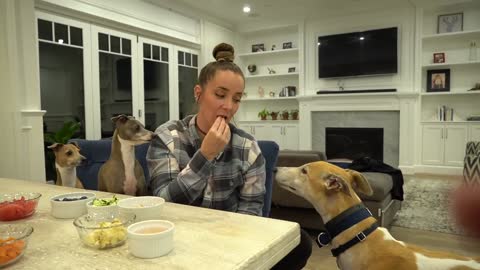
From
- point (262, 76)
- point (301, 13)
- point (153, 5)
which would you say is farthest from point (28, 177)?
point (301, 13)

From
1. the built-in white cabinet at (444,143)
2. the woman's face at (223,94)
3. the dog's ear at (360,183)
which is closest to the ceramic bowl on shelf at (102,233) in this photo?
the woman's face at (223,94)

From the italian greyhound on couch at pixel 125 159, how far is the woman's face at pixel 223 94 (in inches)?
9.2

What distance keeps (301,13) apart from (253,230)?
20.4 ft

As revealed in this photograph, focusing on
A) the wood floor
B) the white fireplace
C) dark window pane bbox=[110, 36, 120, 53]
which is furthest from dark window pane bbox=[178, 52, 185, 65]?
the wood floor

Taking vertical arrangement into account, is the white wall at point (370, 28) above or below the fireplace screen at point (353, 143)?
above

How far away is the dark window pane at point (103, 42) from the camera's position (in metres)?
4.62

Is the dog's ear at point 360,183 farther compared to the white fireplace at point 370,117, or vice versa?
the white fireplace at point 370,117

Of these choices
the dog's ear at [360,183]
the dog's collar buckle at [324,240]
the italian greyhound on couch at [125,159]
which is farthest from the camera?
the dog's ear at [360,183]

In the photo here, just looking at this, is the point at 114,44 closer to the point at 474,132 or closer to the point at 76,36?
the point at 76,36

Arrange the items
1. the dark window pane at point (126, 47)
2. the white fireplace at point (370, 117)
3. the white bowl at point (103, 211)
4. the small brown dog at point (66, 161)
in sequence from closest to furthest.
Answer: the white bowl at point (103, 211)
the small brown dog at point (66, 161)
the dark window pane at point (126, 47)
the white fireplace at point (370, 117)

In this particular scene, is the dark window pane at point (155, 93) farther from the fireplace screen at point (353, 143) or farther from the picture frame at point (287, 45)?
the fireplace screen at point (353, 143)

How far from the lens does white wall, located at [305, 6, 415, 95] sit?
5.77m

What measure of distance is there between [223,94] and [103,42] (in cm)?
410

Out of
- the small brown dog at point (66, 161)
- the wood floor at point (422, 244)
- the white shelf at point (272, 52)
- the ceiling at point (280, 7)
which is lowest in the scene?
the wood floor at point (422, 244)
